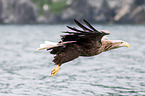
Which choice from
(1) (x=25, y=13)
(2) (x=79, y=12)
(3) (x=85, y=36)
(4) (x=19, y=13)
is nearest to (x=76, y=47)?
(3) (x=85, y=36)

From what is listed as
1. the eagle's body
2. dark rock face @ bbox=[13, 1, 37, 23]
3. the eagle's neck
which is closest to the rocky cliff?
dark rock face @ bbox=[13, 1, 37, 23]

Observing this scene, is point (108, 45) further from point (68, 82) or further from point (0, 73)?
point (0, 73)

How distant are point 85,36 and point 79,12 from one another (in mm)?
113076

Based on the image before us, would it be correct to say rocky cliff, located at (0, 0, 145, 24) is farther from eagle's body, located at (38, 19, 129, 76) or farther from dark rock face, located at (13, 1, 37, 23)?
eagle's body, located at (38, 19, 129, 76)

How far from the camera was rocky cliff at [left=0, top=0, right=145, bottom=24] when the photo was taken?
114 metres

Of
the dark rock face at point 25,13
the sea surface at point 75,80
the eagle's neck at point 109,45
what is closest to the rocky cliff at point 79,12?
the dark rock face at point 25,13

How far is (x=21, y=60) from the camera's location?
988 inches

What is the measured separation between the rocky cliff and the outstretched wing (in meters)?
105

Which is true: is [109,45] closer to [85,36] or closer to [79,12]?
[85,36]

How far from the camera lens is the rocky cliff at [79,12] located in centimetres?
11431

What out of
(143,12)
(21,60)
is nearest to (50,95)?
(21,60)

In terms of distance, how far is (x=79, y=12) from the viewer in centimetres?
12044

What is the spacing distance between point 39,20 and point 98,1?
24770 millimetres

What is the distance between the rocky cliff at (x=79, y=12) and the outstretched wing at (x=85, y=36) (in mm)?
105296
